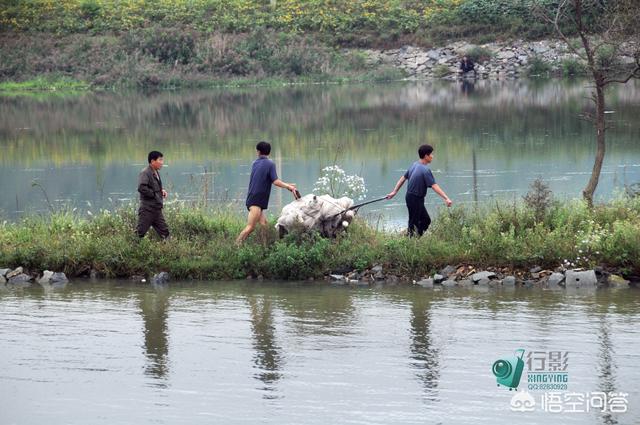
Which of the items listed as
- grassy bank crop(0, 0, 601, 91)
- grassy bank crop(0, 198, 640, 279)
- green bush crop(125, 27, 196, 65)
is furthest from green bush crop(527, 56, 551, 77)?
grassy bank crop(0, 198, 640, 279)

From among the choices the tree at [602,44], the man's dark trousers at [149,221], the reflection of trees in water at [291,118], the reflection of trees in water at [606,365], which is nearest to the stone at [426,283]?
the reflection of trees in water at [606,365]

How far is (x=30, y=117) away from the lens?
155 feet

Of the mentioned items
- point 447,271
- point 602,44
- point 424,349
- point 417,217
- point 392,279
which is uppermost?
point 602,44

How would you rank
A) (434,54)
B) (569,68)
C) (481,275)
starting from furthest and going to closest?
(434,54)
(569,68)
(481,275)

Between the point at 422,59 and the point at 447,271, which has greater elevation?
the point at 422,59

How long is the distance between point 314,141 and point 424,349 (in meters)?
23.5

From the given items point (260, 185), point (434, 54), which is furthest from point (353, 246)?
point (434, 54)

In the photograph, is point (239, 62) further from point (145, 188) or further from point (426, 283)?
point (426, 283)

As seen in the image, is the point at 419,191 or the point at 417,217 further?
the point at 417,217

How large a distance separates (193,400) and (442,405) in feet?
7.28

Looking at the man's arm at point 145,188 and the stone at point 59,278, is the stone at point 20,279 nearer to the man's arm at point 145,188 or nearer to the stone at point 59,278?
the stone at point 59,278

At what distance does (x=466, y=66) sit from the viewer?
6544 centimetres

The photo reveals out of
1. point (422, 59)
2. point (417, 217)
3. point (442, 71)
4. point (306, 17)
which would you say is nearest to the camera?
point (417, 217)

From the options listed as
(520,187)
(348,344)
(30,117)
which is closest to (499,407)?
(348,344)
